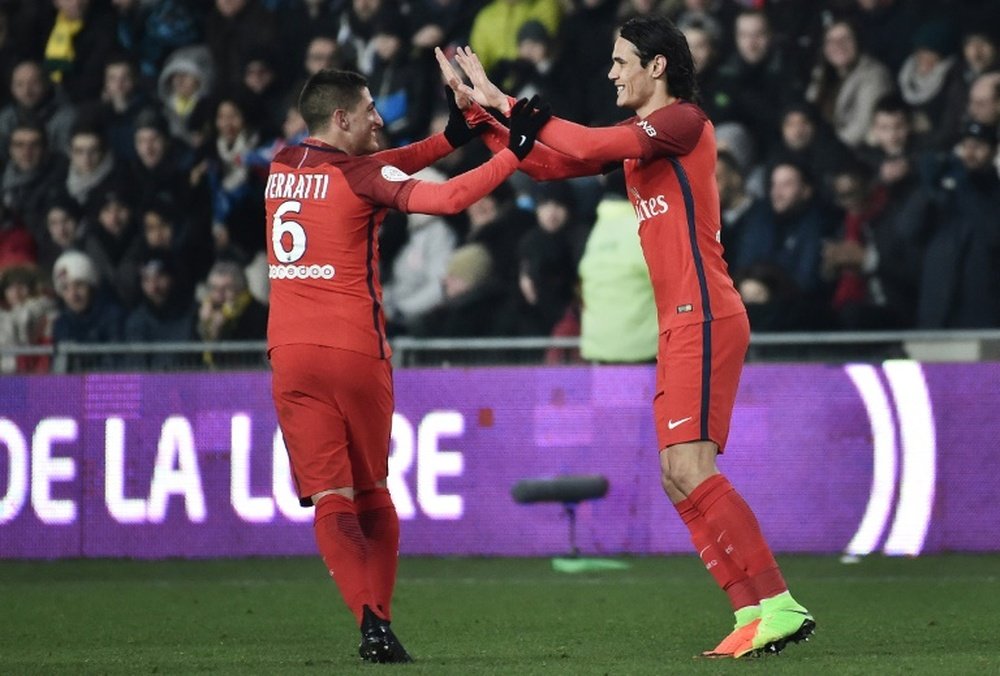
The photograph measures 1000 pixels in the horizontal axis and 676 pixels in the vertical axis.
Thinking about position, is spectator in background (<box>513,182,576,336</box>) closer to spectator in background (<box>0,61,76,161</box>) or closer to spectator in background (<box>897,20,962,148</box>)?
spectator in background (<box>897,20,962,148</box>)

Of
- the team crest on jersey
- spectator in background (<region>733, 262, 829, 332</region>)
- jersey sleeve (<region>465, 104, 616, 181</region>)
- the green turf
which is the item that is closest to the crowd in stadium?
spectator in background (<region>733, 262, 829, 332</region>)

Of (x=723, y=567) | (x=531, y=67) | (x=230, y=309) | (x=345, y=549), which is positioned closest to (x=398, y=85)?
(x=531, y=67)

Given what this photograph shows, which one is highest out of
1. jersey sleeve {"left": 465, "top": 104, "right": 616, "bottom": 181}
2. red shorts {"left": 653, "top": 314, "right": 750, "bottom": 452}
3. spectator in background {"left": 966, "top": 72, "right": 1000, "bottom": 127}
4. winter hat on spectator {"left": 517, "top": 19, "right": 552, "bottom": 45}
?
winter hat on spectator {"left": 517, "top": 19, "right": 552, "bottom": 45}

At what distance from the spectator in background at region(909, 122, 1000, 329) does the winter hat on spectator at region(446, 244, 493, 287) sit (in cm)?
285

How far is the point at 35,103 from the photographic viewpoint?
1470cm

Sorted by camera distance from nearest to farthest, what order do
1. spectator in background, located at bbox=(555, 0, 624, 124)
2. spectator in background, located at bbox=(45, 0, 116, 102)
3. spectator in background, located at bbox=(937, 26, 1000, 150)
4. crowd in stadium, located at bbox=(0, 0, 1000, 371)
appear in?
crowd in stadium, located at bbox=(0, 0, 1000, 371)
spectator in background, located at bbox=(937, 26, 1000, 150)
spectator in background, located at bbox=(555, 0, 624, 124)
spectator in background, located at bbox=(45, 0, 116, 102)

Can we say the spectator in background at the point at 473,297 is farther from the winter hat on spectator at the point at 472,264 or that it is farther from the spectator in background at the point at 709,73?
the spectator in background at the point at 709,73

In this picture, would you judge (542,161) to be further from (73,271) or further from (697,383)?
(73,271)

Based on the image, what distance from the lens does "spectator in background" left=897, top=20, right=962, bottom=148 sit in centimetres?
1211

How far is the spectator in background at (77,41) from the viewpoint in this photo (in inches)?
583

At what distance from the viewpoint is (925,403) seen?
34.6ft

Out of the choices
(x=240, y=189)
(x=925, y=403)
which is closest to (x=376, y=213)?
(x=925, y=403)

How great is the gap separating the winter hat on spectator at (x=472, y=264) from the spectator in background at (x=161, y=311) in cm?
195

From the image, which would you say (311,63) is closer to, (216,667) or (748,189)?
(748,189)
